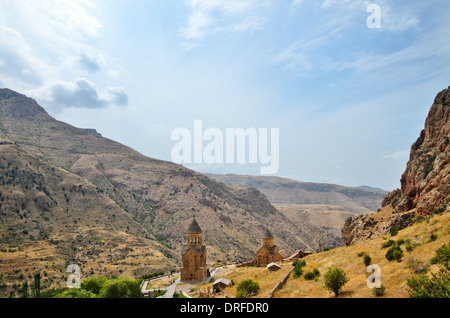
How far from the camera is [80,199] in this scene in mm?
80938

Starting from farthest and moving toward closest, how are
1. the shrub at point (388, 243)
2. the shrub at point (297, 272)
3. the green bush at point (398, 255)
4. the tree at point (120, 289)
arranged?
the shrub at point (297, 272)
the tree at point (120, 289)
the shrub at point (388, 243)
the green bush at point (398, 255)

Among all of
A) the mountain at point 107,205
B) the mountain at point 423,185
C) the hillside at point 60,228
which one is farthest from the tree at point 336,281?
the mountain at point 107,205

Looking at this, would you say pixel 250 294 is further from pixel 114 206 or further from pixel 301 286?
pixel 114 206

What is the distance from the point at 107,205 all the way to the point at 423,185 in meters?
76.7

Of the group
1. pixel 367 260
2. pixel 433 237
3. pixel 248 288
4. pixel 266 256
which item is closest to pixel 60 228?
pixel 266 256

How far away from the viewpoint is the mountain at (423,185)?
31.5m

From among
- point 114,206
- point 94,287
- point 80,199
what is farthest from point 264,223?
point 94,287

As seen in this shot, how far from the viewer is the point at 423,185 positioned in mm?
34219

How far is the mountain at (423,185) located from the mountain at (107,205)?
42.2 metres

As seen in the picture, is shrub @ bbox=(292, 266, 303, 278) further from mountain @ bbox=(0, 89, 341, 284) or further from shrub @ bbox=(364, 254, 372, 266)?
mountain @ bbox=(0, 89, 341, 284)

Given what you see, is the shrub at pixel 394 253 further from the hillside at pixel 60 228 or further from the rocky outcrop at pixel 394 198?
the hillside at pixel 60 228

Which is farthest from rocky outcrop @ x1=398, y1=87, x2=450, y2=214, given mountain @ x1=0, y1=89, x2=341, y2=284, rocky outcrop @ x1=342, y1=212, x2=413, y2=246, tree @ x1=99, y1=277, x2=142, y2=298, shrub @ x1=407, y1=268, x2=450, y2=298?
mountain @ x1=0, y1=89, x2=341, y2=284

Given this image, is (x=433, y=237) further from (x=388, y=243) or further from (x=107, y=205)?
(x=107, y=205)
